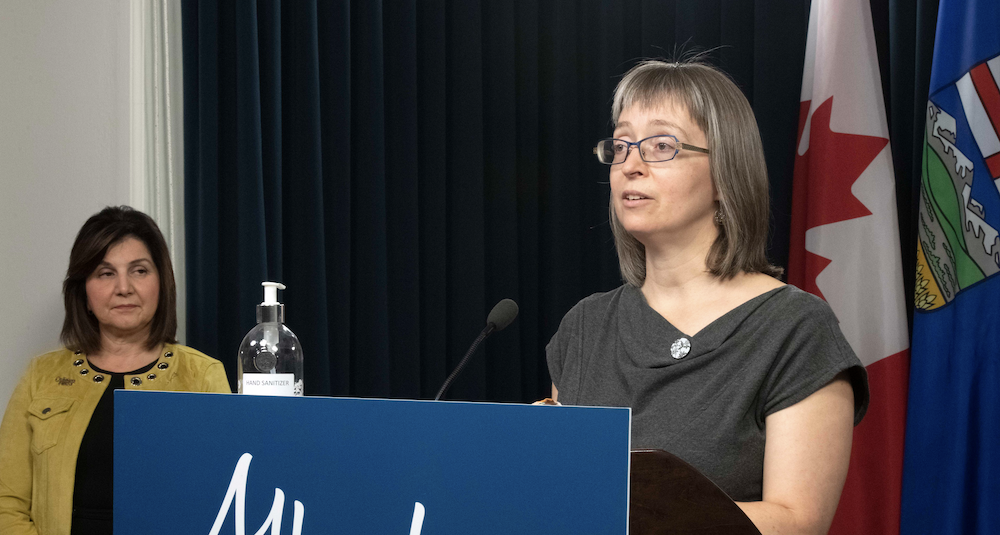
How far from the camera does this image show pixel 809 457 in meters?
1.00

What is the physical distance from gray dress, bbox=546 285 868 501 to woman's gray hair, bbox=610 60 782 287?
0.10 meters

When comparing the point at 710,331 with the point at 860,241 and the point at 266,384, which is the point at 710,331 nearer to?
the point at 266,384

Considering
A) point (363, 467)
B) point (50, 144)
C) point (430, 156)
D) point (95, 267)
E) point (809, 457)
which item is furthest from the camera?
point (430, 156)

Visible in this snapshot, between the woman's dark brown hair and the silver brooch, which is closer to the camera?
the silver brooch

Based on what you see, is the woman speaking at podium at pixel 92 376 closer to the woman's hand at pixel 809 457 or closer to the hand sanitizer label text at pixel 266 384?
the hand sanitizer label text at pixel 266 384

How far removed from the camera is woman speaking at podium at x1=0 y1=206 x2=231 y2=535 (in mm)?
1832

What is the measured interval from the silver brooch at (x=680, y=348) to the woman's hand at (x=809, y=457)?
16 cm

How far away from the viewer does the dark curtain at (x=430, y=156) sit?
2.35 m

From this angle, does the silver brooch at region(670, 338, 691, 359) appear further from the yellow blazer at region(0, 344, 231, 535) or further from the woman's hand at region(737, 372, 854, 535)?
the yellow blazer at region(0, 344, 231, 535)

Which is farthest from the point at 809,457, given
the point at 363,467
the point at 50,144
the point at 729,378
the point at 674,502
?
the point at 50,144

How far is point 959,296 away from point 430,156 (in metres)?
1.69

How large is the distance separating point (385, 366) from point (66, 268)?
101 centimetres

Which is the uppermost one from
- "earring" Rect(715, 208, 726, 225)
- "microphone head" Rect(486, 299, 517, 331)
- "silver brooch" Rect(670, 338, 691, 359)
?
"earring" Rect(715, 208, 726, 225)

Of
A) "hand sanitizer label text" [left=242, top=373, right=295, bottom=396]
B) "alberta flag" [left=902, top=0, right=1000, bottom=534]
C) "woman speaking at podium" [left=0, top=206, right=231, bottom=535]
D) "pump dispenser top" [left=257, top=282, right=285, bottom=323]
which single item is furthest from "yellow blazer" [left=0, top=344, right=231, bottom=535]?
"alberta flag" [left=902, top=0, right=1000, bottom=534]
